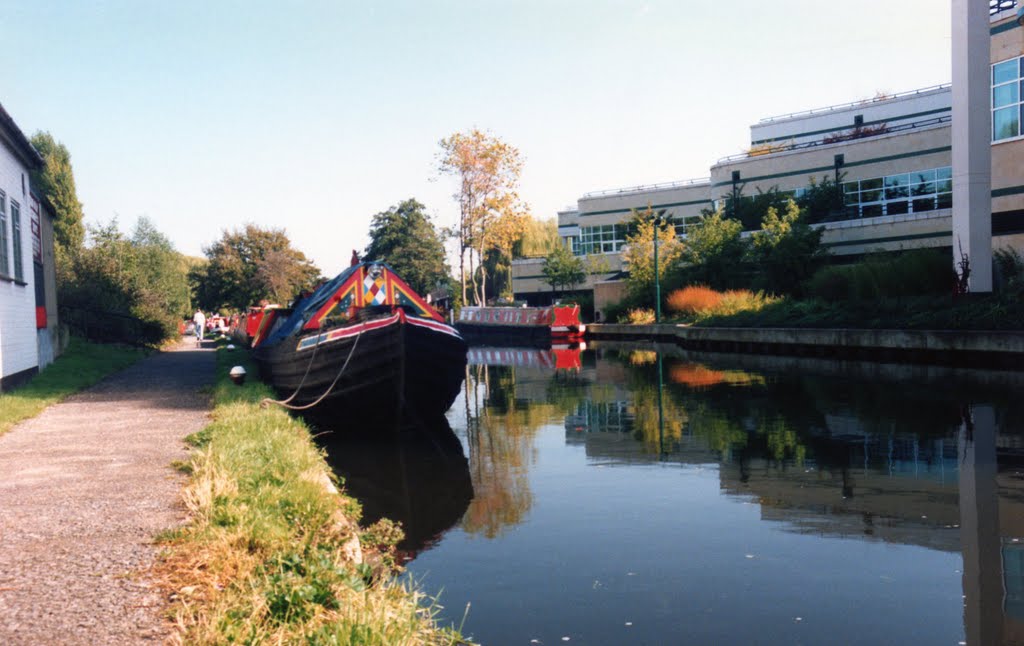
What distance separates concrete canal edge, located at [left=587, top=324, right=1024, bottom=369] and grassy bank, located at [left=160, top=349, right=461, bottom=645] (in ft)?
54.3

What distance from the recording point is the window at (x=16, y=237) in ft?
58.6

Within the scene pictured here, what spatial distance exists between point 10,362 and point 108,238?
2214 cm

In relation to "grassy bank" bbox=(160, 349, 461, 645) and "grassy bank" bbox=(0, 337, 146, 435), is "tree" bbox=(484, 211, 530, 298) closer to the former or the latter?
"grassy bank" bbox=(0, 337, 146, 435)

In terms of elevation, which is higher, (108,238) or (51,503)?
(108,238)

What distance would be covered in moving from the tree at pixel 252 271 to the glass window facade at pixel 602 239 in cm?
2386

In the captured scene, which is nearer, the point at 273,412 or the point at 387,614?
the point at 387,614

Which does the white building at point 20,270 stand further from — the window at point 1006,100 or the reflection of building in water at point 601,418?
the window at point 1006,100

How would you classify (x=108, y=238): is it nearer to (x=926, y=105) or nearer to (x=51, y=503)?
(x=51, y=503)

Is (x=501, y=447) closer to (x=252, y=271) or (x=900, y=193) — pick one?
(x=900, y=193)

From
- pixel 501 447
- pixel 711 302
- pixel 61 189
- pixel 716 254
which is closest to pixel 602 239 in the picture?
pixel 716 254

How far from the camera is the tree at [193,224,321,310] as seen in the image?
206 ft

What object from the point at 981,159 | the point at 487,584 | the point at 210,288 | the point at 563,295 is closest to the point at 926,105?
the point at 563,295

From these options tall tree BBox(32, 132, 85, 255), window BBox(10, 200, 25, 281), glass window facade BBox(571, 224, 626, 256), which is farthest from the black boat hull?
glass window facade BBox(571, 224, 626, 256)

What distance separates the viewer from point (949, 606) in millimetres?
4766
